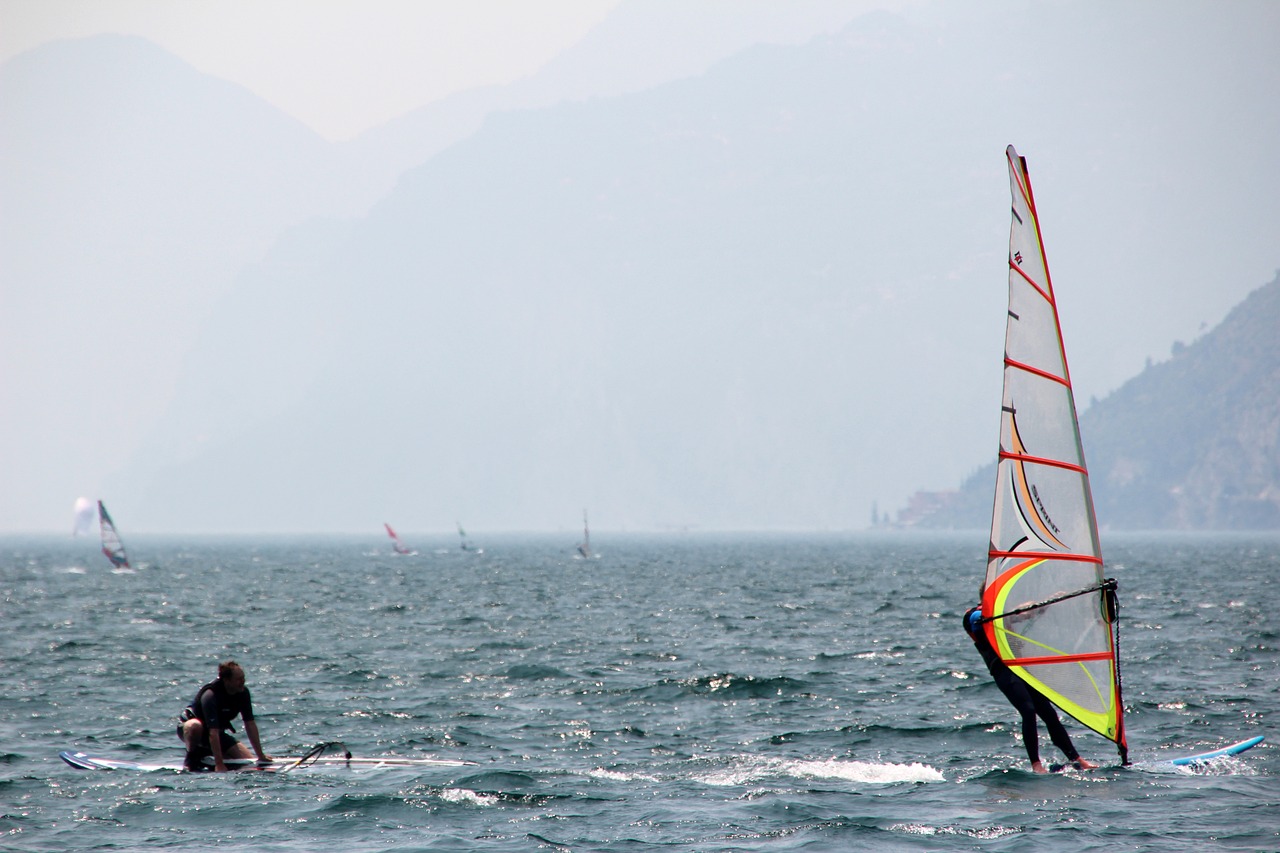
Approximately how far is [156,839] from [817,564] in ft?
307

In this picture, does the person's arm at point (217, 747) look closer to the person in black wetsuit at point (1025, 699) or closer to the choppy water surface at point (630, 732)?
the choppy water surface at point (630, 732)

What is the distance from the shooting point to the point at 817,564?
352 ft

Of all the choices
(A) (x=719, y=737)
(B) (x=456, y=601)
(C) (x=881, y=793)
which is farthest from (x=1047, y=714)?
(B) (x=456, y=601)

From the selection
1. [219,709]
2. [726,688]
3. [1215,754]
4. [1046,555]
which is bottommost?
[1215,754]

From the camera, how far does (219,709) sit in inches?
760

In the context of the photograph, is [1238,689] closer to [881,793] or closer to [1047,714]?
[1047,714]

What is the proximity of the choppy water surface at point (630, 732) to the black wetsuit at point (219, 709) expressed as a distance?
67 centimetres

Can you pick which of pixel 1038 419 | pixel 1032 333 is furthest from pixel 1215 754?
pixel 1032 333

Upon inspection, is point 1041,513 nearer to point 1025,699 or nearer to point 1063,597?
point 1063,597

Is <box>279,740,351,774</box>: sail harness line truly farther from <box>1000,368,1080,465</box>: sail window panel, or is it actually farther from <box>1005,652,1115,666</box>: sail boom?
<box>1000,368,1080,465</box>: sail window panel

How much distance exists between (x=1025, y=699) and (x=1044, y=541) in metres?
2.12

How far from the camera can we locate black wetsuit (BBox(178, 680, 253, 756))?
19094 millimetres

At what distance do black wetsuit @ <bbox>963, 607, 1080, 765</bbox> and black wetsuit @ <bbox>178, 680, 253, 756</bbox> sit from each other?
9.79 metres

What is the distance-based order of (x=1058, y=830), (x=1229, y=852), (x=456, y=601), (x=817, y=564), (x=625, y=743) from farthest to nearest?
(x=817, y=564)
(x=456, y=601)
(x=625, y=743)
(x=1058, y=830)
(x=1229, y=852)
